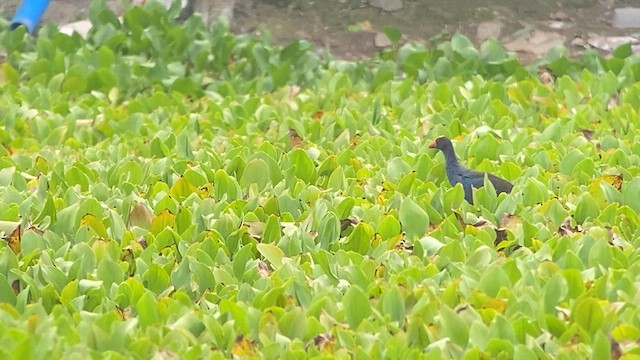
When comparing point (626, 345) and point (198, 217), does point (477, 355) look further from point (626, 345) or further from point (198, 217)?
point (198, 217)

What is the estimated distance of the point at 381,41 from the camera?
8.63 meters

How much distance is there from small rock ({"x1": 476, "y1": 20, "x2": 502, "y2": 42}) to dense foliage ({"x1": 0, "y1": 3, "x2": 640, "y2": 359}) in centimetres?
50

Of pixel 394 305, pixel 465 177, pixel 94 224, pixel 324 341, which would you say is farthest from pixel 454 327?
pixel 465 177

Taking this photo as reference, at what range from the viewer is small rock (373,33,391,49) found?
8594 mm

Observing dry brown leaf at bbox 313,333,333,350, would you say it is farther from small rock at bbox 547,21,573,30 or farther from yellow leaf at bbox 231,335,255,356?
small rock at bbox 547,21,573,30

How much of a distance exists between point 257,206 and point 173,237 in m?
0.52

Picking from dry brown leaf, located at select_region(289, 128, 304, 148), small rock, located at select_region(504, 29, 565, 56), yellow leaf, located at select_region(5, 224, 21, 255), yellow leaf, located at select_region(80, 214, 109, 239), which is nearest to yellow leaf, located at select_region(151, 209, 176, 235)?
yellow leaf, located at select_region(80, 214, 109, 239)

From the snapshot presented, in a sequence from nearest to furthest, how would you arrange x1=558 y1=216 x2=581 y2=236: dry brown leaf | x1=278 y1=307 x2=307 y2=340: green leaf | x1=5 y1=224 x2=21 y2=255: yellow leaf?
1. x1=278 y1=307 x2=307 y2=340: green leaf
2. x1=5 y1=224 x2=21 y2=255: yellow leaf
3. x1=558 y1=216 x2=581 y2=236: dry brown leaf

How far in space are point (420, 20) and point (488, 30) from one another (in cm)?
49

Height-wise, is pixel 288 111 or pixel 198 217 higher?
pixel 198 217

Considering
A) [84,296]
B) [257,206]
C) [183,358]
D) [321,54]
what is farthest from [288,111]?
[183,358]

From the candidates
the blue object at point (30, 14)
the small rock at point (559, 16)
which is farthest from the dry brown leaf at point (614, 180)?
the blue object at point (30, 14)

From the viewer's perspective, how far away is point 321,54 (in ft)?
27.9

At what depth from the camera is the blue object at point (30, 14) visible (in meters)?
8.49
